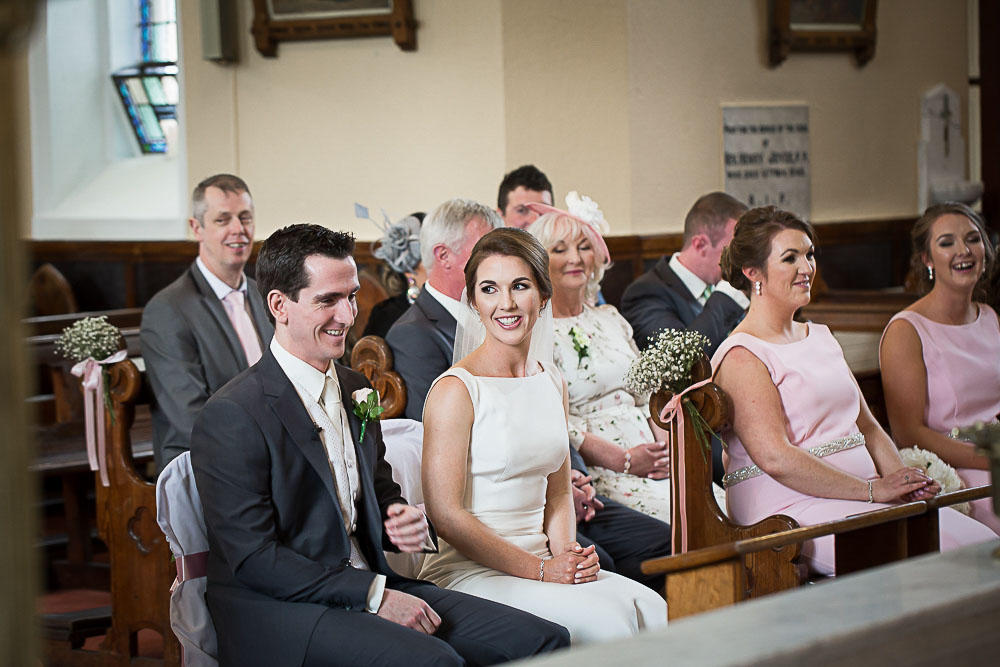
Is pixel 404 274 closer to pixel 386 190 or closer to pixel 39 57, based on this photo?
pixel 386 190

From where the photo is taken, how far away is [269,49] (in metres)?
7.12

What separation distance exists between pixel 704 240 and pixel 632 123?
2.31 metres

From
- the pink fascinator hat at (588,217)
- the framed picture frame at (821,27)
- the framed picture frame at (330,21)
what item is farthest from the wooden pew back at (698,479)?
the framed picture frame at (821,27)

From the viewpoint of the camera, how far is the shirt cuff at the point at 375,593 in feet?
7.93

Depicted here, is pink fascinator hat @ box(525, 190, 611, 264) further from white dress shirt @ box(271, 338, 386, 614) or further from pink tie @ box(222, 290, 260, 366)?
white dress shirt @ box(271, 338, 386, 614)

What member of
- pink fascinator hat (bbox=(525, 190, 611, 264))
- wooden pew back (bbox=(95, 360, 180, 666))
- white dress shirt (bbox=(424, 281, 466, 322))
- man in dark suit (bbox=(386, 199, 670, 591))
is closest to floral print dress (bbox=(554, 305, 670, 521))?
man in dark suit (bbox=(386, 199, 670, 591))

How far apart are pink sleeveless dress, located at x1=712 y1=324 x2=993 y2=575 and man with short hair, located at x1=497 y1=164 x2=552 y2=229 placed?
205 centimetres

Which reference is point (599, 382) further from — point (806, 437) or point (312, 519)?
point (312, 519)

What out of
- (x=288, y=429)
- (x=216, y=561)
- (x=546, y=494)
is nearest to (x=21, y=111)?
(x=288, y=429)


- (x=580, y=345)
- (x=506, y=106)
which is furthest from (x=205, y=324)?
(x=506, y=106)

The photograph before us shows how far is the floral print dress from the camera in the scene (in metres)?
3.69

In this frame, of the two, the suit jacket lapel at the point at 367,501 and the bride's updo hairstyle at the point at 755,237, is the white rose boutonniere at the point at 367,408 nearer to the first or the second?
the suit jacket lapel at the point at 367,501

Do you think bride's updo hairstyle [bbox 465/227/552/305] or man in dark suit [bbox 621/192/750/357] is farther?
man in dark suit [bbox 621/192/750/357]

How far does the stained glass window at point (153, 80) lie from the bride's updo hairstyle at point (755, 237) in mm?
6220
